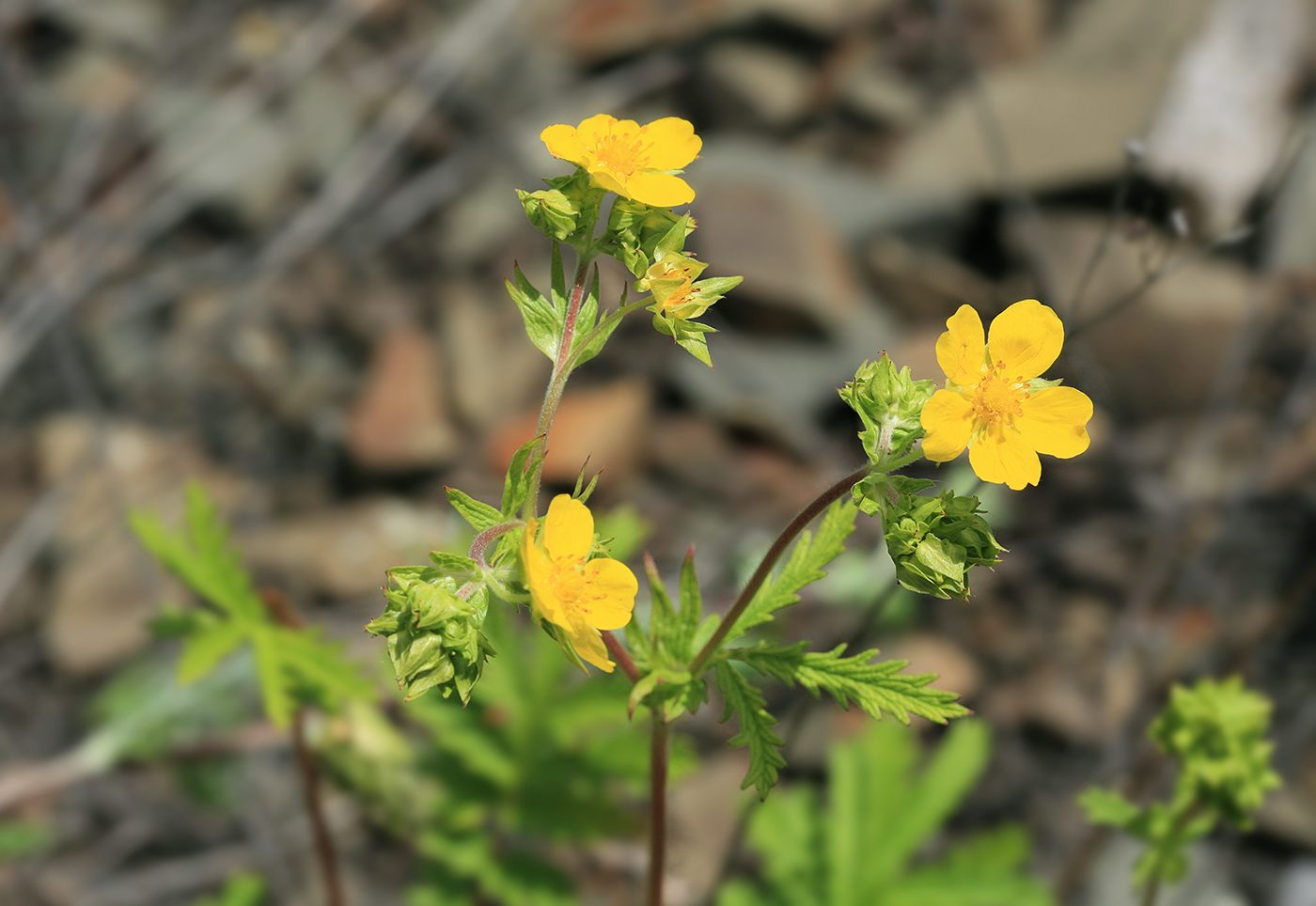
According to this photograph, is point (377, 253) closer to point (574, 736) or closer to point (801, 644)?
point (574, 736)

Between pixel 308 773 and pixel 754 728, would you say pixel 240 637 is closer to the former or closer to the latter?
pixel 308 773

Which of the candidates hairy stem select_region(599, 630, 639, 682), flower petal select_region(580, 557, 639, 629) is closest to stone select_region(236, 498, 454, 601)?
hairy stem select_region(599, 630, 639, 682)

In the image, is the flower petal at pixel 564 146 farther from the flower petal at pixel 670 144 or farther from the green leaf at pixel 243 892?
the green leaf at pixel 243 892

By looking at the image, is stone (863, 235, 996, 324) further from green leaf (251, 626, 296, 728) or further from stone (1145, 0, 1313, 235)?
green leaf (251, 626, 296, 728)

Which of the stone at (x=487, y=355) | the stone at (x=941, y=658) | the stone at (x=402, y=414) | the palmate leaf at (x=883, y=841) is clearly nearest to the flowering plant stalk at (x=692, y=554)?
the palmate leaf at (x=883, y=841)

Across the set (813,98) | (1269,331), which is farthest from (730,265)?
(1269,331)

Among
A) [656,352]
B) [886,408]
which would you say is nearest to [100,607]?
[656,352]
